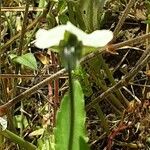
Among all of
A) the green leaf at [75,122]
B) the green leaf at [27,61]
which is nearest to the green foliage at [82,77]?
the green leaf at [27,61]

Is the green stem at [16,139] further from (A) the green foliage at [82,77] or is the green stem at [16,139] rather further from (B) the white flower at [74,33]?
(B) the white flower at [74,33]

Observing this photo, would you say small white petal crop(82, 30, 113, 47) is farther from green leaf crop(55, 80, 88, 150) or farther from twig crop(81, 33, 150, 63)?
twig crop(81, 33, 150, 63)

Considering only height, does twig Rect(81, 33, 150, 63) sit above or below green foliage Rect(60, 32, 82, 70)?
below

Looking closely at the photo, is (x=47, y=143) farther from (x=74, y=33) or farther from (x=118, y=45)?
(x=74, y=33)

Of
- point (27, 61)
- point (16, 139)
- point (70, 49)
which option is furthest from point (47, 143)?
point (70, 49)

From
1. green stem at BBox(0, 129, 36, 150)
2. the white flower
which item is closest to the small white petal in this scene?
the white flower

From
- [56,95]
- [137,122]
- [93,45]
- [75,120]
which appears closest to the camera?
[93,45]

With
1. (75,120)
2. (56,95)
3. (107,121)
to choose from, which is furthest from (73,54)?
(107,121)

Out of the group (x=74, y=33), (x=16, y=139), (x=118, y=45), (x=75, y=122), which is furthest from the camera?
(x=16, y=139)

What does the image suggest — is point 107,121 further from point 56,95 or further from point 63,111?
point 63,111
